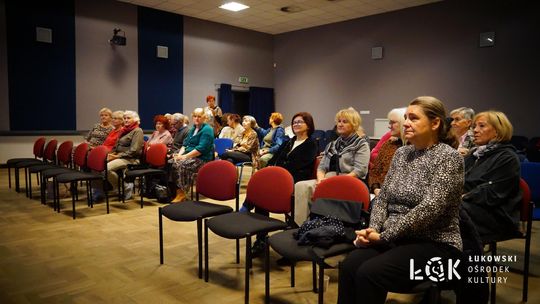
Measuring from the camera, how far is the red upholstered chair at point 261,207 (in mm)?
2465

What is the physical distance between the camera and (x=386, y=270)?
166 cm

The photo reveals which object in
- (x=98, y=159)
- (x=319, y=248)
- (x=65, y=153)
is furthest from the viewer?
(x=65, y=153)

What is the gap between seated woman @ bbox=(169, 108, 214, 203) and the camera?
5.03 meters

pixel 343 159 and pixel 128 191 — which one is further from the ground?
pixel 343 159

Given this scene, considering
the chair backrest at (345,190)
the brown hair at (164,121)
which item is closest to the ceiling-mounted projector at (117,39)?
the brown hair at (164,121)

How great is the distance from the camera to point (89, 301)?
241 cm

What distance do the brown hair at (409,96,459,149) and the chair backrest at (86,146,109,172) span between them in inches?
152

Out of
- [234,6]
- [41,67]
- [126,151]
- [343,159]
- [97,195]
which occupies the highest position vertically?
[234,6]

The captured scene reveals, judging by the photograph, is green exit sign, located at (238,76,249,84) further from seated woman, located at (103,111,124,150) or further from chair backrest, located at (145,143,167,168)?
chair backrest, located at (145,143,167,168)

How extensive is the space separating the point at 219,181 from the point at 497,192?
1.93 metres

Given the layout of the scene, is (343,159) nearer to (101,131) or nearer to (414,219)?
(414,219)

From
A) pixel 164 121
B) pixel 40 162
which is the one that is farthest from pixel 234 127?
pixel 40 162

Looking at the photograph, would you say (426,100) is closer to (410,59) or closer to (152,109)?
(410,59)

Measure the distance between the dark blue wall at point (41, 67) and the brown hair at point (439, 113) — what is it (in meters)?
7.87
